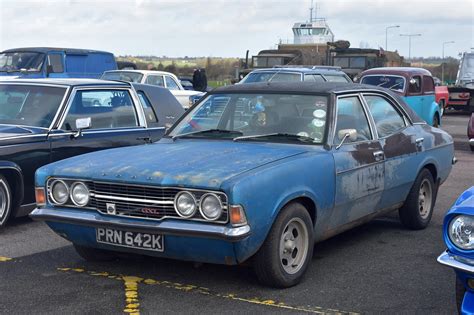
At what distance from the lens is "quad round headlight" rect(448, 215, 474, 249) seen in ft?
12.4

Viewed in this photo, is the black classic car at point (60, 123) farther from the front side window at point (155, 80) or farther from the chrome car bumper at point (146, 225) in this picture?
the front side window at point (155, 80)

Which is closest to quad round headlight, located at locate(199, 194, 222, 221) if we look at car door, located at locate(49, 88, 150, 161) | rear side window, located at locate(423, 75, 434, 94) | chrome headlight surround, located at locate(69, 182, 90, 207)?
chrome headlight surround, located at locate(69, 182, 90, 207)

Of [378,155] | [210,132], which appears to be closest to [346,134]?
[378,155]

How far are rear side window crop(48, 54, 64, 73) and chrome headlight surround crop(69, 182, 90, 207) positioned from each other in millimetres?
15275

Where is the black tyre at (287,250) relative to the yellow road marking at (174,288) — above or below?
above

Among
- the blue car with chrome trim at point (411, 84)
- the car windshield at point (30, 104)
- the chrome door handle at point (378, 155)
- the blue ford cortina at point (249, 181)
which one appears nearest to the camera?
the blue ford cortina at point (249, 181)

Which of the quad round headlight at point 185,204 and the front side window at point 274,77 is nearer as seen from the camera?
the quad round headlight at point 185,204

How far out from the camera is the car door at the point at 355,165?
5691 millimetres

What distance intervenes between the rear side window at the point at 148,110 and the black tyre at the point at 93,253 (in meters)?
3.07

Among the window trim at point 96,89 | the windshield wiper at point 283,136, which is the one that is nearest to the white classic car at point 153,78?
the window trim at point 96,89

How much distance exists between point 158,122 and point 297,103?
3128 mm

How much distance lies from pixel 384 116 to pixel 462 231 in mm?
3076

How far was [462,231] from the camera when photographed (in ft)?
12.5

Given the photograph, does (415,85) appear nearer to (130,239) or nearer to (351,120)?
(351,120)
